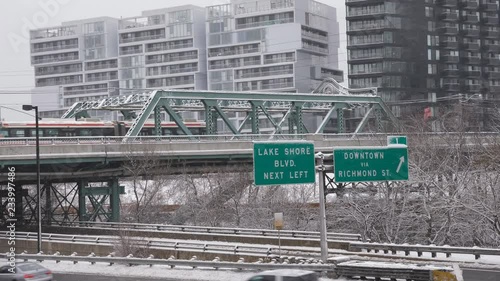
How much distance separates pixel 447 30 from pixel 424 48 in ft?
31.6

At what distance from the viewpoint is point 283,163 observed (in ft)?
98.8

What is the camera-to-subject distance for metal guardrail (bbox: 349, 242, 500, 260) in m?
30.5

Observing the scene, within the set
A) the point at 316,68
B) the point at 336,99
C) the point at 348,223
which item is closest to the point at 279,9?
the point at 316,68

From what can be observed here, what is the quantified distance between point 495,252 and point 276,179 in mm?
8985

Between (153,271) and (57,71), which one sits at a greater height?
(57,71)

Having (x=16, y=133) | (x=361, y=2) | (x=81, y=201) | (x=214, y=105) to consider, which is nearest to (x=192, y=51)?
(x=361, y=2)

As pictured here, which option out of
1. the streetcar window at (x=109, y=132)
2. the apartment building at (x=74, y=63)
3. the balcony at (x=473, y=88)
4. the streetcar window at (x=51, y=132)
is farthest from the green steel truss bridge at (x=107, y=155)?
the apartment building at (x=74, y=63)

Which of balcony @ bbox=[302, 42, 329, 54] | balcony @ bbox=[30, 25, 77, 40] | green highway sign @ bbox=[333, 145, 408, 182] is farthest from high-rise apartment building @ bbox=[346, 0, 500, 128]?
green highway sign @ bbox=[333, 145, 408, 182]

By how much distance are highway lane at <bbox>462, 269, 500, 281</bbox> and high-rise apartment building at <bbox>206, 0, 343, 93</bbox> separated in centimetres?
10520

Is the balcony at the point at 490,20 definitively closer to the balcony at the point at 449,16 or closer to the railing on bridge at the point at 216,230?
the balcony at the point at 449,16

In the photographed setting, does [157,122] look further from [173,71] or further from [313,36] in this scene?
[173,71]

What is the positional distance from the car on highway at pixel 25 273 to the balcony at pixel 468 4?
343 ft

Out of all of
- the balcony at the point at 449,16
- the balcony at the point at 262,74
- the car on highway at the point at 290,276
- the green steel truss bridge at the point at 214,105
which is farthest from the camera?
the balcony at the point at 262,74

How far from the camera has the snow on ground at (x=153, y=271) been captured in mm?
29656
